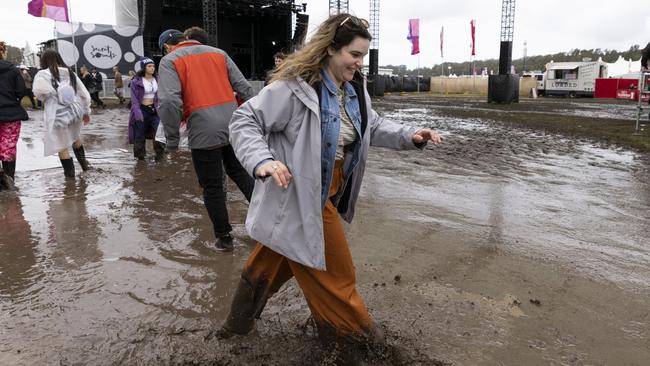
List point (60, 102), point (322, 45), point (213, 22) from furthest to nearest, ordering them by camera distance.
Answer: point (213, 22), point (60, 102), point (322, 45)

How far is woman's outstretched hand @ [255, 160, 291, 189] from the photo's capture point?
1803mm

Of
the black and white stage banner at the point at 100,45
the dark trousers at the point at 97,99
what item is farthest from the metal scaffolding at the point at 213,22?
the dark trousers at the point at 97,99

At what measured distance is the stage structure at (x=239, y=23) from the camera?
2506 cm

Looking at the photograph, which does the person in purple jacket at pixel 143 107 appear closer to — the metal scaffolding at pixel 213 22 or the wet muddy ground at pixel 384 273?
the wet muddy ground at pixel 384 273

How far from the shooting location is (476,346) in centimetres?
250

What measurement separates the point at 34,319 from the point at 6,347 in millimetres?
304

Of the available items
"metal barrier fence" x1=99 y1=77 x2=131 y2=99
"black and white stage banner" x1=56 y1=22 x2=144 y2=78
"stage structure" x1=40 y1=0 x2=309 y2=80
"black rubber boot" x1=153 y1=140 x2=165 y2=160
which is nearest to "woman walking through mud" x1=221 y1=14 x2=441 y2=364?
"black rubber boot" x1=153 y1=140 x2=165 y2=160

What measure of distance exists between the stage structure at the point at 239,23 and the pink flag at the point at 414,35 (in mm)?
10684

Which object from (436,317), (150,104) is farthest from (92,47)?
(436,317)

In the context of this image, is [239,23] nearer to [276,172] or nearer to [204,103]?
[204,103]

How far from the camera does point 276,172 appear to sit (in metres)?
1.81

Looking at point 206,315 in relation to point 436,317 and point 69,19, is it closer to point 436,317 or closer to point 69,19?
point 436,317

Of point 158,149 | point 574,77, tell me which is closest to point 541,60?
point 574,77

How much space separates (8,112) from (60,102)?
568 mm
